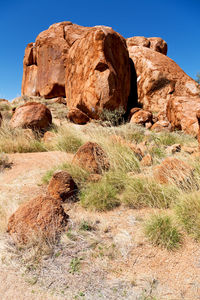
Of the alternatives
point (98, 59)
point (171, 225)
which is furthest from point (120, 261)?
point (98, 59)

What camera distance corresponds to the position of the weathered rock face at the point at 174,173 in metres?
3.27

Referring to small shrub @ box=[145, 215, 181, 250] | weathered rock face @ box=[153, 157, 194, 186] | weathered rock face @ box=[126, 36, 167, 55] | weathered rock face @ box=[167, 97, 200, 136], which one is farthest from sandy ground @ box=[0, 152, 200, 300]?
weathered rock face @ box=[126, 36, 167, 55]

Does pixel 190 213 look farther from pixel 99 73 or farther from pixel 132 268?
pixel 99 73

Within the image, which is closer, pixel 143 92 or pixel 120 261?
pixel 120 261

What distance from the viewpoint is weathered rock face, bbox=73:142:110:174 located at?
401cm

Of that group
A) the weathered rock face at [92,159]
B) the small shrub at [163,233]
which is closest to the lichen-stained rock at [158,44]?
the weathered rock face at [92,159]

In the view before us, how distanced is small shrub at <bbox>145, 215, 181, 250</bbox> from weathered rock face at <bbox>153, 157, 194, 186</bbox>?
2.47 ft

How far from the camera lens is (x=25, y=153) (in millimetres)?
5559

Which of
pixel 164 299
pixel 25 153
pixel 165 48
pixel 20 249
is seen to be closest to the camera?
pixel 164 299

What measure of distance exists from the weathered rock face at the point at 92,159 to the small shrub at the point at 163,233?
5.14 ft

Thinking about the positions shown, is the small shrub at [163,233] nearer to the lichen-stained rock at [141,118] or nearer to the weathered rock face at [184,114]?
the weathered rock face at [184,114]

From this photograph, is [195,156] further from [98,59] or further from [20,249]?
[98,59]

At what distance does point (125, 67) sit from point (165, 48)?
9615 mm

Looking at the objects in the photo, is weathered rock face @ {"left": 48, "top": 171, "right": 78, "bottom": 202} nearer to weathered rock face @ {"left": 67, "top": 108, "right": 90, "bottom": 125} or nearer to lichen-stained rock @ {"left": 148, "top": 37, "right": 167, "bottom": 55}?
weathered rock face @ {"left": 67, "top": 108, "right": 90, "bottom": 125}
